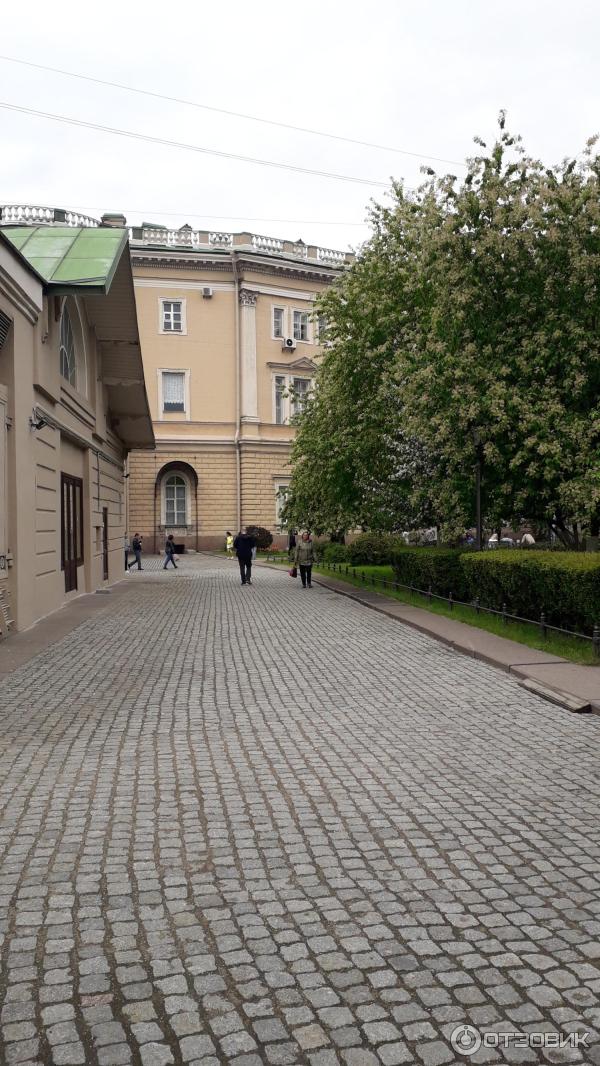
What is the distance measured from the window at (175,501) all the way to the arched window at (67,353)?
2946 centimetres

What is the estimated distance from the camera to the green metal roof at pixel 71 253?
51.9ft

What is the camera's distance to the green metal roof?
51.9ft

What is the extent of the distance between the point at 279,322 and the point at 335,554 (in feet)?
68.4

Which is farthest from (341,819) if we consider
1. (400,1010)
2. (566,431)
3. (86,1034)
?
(566,431)

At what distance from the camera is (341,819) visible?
540 cm

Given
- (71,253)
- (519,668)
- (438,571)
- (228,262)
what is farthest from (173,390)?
(519,668)

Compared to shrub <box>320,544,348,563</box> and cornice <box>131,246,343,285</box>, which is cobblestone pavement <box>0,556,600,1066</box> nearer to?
shrub <box>320,544,348,563</box>

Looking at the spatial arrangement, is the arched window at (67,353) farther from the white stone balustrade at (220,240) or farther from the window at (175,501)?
the white stone balustrade at (220,240)

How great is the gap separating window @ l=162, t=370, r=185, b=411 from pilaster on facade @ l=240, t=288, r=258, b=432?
11.7 feet

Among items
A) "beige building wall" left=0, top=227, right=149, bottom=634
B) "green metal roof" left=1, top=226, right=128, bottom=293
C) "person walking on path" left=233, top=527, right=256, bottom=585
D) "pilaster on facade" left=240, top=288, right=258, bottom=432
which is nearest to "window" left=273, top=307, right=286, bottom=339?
"pilaster on facade" left=240, top=288, right=258, bottom=432

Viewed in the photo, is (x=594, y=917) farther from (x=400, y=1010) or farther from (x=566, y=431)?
(x=566, y=431)

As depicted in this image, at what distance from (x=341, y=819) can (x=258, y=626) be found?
34.7 ft

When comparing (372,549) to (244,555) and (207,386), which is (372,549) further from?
(207,386)

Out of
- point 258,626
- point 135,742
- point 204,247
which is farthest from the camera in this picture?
point 204,247
